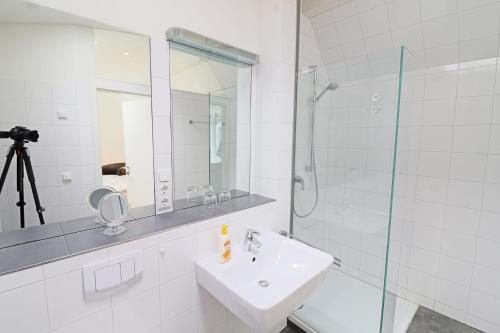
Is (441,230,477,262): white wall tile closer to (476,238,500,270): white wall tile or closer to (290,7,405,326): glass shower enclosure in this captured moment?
(476,238,500,270): white wall tile

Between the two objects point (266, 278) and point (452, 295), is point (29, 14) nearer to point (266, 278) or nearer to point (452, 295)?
point (266, 278)

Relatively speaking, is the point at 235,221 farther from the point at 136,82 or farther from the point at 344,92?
the point at 344,92

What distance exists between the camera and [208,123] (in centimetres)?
160

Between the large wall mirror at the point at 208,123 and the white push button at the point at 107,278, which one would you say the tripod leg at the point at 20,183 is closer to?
the white push button at the point at 107,278

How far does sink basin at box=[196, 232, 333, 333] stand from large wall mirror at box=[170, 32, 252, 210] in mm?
438

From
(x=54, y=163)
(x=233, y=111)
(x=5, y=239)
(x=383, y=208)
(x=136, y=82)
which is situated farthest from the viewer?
(x=233, y=111)

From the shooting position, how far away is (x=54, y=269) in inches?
31.5

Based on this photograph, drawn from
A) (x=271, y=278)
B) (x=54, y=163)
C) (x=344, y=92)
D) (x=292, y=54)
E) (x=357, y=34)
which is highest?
(x=357, y=34)

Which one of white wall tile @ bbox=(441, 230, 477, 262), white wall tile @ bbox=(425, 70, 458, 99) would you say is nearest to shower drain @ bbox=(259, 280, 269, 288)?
white wall tile @ bbox=(441, 230, 477, 262)

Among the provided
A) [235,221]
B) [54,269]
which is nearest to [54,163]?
[54,269]

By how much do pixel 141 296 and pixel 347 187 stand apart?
156 cm

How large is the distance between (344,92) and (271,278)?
1.36 metres

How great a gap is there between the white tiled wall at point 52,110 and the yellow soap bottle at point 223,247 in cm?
65

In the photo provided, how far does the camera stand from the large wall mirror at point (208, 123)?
138 centimetres
